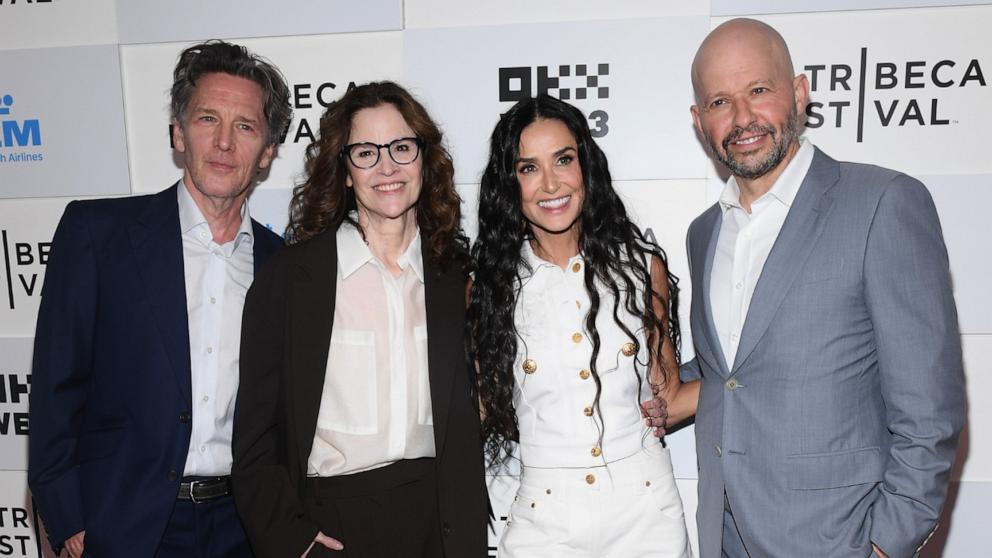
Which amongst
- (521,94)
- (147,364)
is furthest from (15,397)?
(521,94)

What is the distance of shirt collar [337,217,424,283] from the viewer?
2.24 metres

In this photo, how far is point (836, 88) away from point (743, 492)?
1.95 m

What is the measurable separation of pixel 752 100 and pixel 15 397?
3.86 meters

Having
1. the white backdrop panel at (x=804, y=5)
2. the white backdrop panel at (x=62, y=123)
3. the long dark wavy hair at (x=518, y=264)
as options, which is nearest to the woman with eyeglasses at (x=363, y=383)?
the long dark wavy hair at (x=518, y=264)

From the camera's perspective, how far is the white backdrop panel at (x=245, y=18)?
125 inches

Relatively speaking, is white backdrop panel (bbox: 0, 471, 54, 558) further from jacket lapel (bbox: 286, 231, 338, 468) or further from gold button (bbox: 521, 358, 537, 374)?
gold button (bbox: 521, 358, 537, 374)

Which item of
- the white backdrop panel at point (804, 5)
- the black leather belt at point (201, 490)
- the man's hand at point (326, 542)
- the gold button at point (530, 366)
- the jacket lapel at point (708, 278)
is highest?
the white backdrop panel at point (804, 5)

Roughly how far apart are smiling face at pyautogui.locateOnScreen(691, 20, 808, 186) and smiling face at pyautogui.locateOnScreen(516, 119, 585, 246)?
0.47 meters

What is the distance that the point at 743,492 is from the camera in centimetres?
203

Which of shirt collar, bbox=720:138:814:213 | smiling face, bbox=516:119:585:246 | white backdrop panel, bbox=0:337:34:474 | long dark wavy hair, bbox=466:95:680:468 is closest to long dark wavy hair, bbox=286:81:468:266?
long dark wavy hair, bbox=466:95:680:468

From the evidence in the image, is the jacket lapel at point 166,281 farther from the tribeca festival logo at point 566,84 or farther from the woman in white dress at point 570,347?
the tribeca festival logo at point 566,84

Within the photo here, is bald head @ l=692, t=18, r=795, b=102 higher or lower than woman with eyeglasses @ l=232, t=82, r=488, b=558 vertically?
higher

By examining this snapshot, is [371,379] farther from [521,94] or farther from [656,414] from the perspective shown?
[521,94]

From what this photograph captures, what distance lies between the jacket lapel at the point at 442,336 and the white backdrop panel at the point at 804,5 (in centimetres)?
182
